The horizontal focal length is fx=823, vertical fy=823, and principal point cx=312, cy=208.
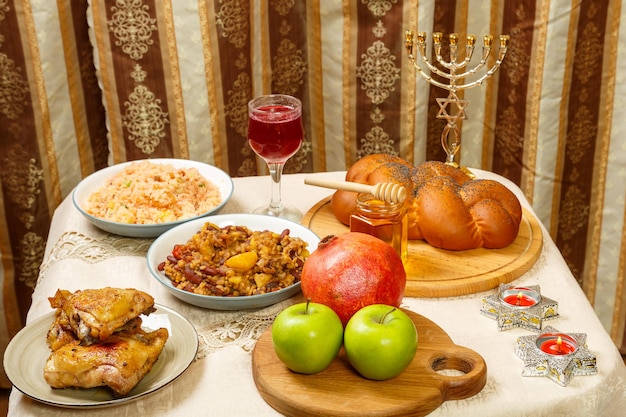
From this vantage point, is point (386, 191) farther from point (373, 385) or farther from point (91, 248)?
point (91, 248)

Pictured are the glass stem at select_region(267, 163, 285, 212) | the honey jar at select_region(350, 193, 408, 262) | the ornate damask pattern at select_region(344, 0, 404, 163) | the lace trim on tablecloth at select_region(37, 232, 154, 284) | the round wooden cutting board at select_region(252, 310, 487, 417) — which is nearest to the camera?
the round wooden cutting board at select_region(252, 310, 487, 417)

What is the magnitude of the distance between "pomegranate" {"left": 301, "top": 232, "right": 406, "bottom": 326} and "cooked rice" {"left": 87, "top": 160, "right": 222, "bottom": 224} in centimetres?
44

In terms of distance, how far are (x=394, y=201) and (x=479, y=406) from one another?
16.3 inches

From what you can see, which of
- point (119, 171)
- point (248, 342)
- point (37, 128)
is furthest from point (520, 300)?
point (37, 128)

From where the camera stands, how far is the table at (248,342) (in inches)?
45.6

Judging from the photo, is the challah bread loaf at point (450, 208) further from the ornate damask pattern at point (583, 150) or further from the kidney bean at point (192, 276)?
the ornate damask pattern at point (583, 150)

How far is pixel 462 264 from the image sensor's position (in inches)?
59.2

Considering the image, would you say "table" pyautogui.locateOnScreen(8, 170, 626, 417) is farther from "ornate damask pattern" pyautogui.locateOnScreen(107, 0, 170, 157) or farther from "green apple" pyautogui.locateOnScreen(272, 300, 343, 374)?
"ornate damask pattern" pyautogui.locateOnScreen(107, 0, 170, 157)

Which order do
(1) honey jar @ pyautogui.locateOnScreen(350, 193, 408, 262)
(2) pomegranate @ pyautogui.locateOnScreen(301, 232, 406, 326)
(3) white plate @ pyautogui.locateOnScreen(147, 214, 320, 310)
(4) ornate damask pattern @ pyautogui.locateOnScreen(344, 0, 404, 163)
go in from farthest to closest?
(4) ornate damask pattern @ pyautogui.locateOnScreen(344, 0, 404, 163), (1) honey jar @ pyautogui.locateOnScreen(350, 193, 408, 262), (3) white plate @ pyautogui.locateOnScreen(147, 214, 320, 310), (2) pomegranate @ pyautogui.locateOnScreen(301, 232, 406, 326)

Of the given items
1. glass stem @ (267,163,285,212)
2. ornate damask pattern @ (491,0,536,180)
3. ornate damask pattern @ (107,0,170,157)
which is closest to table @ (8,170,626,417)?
glass stem @ (267,163,285,212)

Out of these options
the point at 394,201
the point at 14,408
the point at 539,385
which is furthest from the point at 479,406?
the point at 14,408

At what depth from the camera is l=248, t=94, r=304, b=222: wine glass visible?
1.62m

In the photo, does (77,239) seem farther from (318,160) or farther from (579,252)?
(579,252)

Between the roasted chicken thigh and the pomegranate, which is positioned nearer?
the roasted chicken thigh
